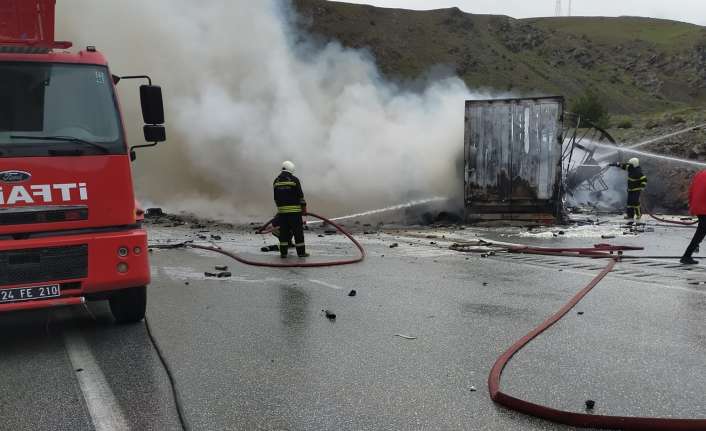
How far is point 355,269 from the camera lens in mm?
8828

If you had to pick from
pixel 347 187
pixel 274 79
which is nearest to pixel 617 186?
pixel 347 187

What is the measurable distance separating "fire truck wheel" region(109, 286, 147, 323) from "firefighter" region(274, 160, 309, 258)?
15.2 ft

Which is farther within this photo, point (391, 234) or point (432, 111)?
point (432, 111)

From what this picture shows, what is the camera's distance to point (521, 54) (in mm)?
85500

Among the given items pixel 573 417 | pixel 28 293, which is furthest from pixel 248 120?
pixel 573 417

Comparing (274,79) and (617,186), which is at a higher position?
(274,79)

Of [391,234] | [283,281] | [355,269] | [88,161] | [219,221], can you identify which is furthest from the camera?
[219,221]

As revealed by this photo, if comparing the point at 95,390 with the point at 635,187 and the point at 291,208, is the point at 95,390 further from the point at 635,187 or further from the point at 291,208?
the point at 635,187

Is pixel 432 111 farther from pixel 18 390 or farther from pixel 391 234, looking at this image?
pixel 18 390

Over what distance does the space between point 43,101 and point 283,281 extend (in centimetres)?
364

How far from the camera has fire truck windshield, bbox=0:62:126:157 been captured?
15.9 ft

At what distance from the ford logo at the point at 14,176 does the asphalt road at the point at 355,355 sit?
129cm

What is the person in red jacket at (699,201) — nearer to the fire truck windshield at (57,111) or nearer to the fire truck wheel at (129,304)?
the fire truck wheel at (129,304)

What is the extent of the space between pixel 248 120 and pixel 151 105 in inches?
516
